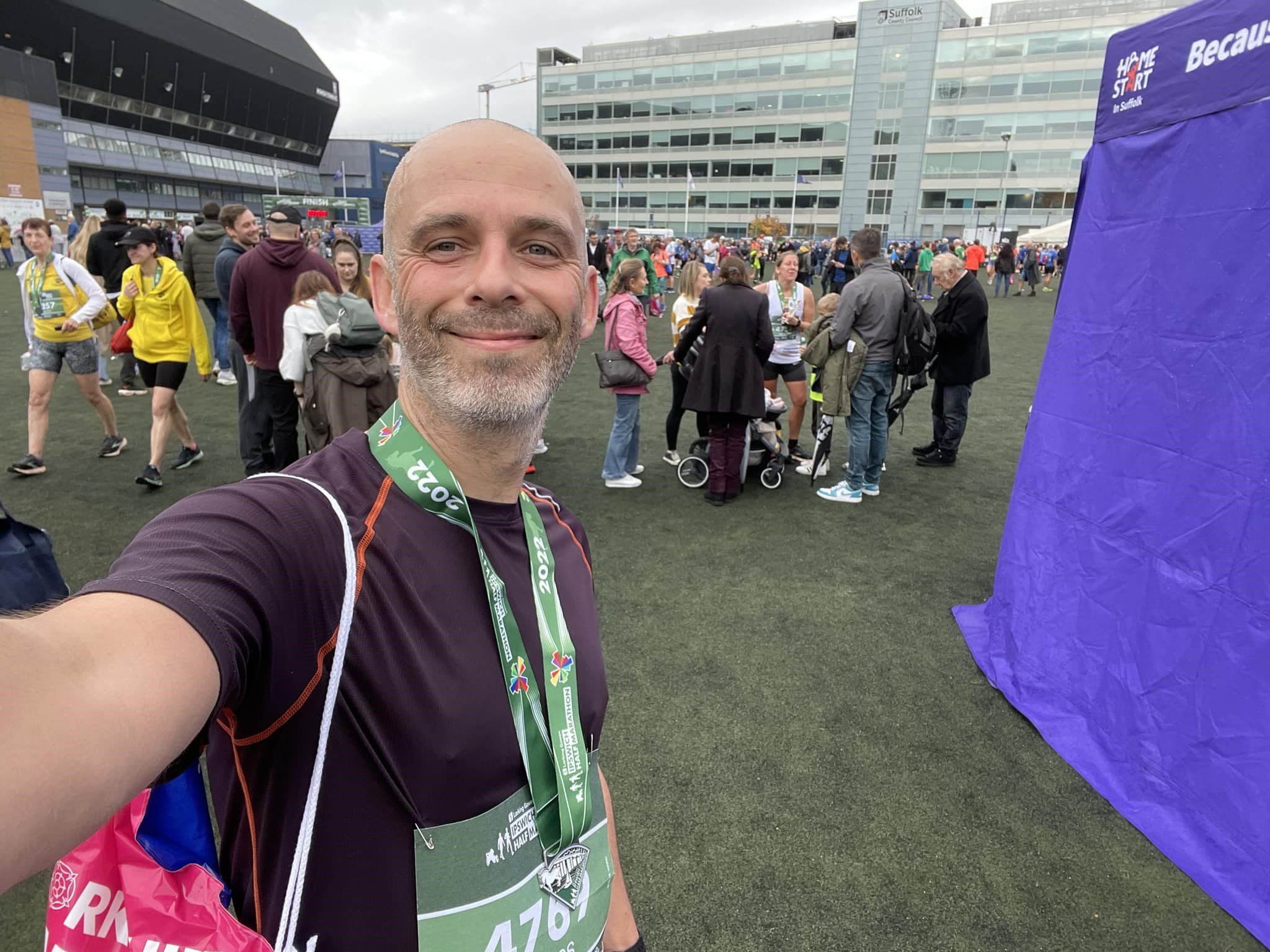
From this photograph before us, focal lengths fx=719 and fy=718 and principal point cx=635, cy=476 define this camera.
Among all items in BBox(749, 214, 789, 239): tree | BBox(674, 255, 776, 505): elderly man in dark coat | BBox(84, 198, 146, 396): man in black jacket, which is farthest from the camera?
BBox(749, 214, 789, 239): tree

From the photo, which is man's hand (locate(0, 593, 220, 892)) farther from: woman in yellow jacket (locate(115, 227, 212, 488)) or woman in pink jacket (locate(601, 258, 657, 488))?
woman in yellow jacket (locate(115, 227, 212, 488))

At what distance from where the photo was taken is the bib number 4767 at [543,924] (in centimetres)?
96

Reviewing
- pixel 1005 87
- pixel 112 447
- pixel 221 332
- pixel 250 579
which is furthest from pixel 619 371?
pixel 1005 87

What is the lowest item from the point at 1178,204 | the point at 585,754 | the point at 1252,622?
the point at 1252,622

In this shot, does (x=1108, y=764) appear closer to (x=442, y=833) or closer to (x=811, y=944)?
(x=811, y=944)

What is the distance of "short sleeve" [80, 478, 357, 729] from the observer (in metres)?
0.71

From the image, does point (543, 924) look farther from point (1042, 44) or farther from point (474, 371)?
point (1042, 44)

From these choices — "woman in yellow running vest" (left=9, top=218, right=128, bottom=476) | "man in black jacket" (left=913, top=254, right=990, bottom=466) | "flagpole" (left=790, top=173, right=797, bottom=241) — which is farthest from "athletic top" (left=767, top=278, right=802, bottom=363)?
"flagpole" (left=790, top=173, right=797, bottom=241)

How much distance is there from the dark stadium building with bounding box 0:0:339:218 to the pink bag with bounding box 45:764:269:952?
48.8 metres

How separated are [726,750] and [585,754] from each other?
213 centimetres

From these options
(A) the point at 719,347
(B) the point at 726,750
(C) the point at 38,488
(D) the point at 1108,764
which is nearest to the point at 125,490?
(C) the point at 38,488

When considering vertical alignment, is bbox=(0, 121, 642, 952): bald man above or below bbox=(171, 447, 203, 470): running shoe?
above

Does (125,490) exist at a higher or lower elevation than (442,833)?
lower

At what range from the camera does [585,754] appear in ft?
3.64
